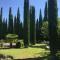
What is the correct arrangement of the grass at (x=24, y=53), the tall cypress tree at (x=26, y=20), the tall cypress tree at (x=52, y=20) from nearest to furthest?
1. the grass at (x=24, y=53)
2. the tall cypress tree at (x=52, y=20)
3. the tall cypress tree at (x=26, y=20)

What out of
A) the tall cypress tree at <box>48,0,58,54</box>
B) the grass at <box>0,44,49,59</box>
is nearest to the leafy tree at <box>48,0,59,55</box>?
the tall cypress tree at <box>48,0,58,54</box>

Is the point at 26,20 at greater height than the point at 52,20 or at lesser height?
greater

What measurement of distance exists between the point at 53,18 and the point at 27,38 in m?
8.47

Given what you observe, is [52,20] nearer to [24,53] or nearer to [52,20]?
[52,20]

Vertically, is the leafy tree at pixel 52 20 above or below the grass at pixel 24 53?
above

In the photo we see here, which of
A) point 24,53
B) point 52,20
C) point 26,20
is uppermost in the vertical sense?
point 26,20

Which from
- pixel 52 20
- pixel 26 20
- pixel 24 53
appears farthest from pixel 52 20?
pixel 26 20

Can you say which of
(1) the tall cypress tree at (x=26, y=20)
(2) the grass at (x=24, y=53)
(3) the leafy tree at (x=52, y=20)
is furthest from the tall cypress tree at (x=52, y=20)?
(1) the tall cypress tree at (x=26, y=20)

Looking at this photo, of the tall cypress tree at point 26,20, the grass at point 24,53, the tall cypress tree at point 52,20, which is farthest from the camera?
the tall cypress tree at point 26,20

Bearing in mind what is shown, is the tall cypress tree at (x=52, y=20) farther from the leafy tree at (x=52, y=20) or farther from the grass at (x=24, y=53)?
the grass at (x=24, y=53)

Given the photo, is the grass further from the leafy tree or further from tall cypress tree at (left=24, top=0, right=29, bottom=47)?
tall cypress tree at (left=24, top=0, right=29, bottom=47)

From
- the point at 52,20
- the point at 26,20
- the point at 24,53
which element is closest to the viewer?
the point at 24,53

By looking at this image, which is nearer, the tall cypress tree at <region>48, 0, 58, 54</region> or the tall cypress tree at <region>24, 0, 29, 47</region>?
the tall cypress tree at <region>48, 0, 58, 54</region>

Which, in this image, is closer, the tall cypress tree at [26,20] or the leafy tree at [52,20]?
the leafy tree at [52,20]
